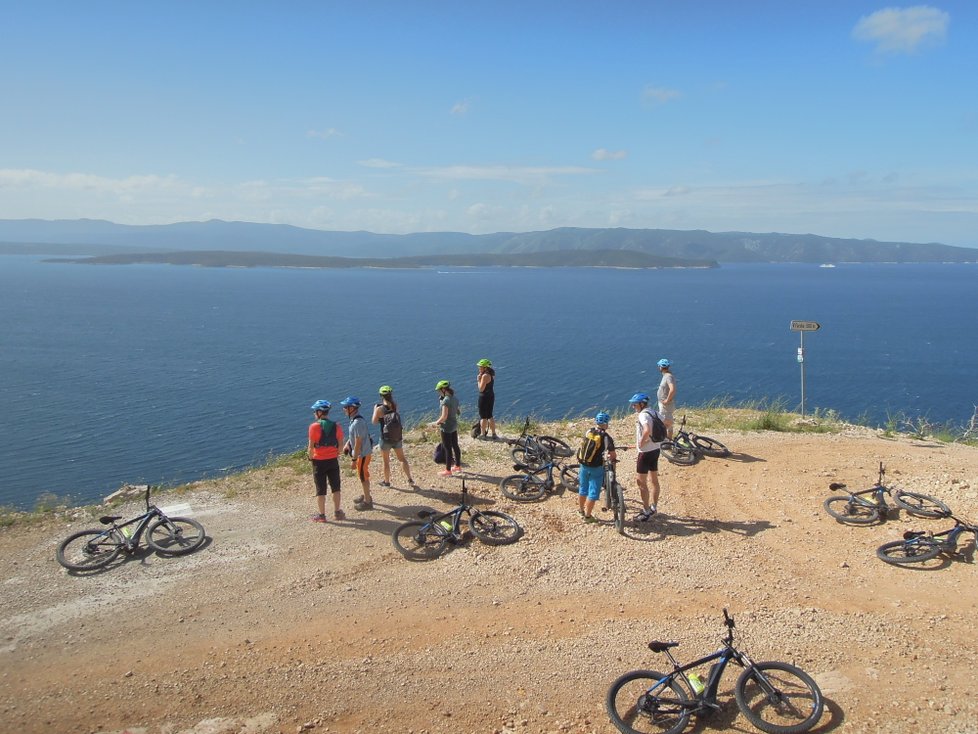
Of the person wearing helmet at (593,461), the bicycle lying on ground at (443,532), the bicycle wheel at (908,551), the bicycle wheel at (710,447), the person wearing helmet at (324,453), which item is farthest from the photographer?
the bicycle wheel at (710,447)

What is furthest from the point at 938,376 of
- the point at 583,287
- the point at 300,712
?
the point at 583,287

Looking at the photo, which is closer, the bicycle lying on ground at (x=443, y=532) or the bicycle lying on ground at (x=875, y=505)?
the bicycle lying on ground at (x=443, y=532)

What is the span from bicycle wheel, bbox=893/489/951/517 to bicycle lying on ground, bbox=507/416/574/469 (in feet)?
21.1

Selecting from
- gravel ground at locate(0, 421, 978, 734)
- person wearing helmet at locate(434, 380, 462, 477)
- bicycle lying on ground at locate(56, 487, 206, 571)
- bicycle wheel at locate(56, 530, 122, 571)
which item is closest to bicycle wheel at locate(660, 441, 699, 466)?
gravel ground at locate(0, 421, 978, 734)

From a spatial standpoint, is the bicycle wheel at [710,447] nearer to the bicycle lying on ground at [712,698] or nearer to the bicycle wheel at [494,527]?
the bicycle wheel at [494,527]

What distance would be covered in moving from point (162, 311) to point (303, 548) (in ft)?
354

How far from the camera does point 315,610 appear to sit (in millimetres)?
8719

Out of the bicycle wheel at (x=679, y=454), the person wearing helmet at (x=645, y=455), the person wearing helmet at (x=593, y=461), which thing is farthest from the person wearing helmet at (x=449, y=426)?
the bicycle wheel at (x=679, y=454)

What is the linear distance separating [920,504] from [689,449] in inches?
179

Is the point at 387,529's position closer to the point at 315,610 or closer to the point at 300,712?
the point at 315,610

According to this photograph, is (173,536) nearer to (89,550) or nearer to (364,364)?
(89,550)

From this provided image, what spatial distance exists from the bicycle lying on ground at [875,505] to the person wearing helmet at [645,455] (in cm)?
316

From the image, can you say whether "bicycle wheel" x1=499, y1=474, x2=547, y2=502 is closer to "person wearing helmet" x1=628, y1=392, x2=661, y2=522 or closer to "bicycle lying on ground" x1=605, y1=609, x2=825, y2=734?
"person wearing helmet" x1=628, y1=392, x2=661, y2=522

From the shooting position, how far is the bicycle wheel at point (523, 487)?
12.4m
